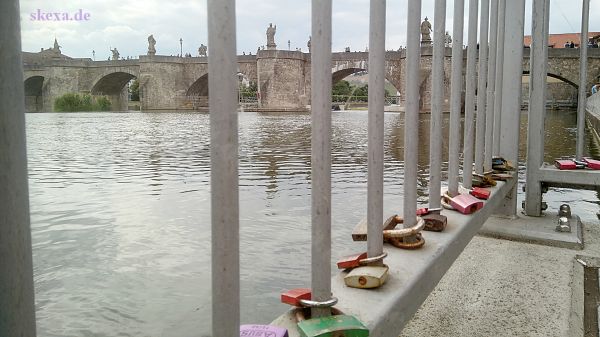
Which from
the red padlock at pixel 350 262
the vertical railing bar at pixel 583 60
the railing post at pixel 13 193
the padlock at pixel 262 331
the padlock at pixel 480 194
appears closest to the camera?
the railing post at pixel 13 193

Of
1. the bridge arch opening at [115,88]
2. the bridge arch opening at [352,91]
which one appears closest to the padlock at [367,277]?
the bridge arch opening at [352,91]

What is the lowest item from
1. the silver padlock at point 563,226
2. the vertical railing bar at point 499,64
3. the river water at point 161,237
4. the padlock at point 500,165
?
the river water at point 161,237

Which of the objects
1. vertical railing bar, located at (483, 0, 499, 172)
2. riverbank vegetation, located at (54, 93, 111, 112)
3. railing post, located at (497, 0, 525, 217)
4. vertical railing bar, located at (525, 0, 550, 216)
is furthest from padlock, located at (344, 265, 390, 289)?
riverbank vegetation, located at (54, 93, 111, 112)

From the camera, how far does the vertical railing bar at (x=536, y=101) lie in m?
2.96

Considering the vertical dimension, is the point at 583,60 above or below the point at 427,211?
above

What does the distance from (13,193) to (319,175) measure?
0.58 m

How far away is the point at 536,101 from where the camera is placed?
9.91 feet

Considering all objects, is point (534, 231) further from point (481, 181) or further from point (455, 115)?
point (455, 115)

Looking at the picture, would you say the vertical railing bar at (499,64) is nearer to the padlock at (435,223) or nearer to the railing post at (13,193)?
the padlock at (435,223)

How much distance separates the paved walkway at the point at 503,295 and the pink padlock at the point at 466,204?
12.2 inches

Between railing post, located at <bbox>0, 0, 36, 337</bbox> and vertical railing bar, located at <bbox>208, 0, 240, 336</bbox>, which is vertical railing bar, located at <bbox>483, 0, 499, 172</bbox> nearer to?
vertical railing bar, located at <bbox>208, 0, 240, 336</bbox>

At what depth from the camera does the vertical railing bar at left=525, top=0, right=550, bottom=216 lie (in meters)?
2.96

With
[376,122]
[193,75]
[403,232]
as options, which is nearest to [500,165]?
[403,232]

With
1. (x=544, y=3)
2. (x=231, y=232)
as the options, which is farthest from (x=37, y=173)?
(x=231, y=232)
